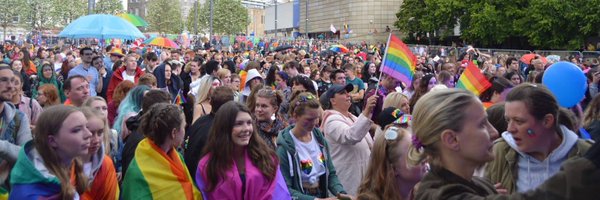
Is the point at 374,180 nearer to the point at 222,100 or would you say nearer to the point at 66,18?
the point at 222,100

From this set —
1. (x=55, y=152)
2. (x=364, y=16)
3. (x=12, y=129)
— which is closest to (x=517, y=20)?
(x=364, y=16)

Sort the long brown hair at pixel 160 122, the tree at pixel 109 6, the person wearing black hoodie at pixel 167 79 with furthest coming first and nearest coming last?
the tree at pixel 109 6
the person wearing black hoodie at pixel 167 79
the long brown hair at pixel 160 122

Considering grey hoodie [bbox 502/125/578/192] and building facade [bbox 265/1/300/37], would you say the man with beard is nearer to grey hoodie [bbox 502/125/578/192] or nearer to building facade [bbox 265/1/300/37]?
grey hoodie [bbox 502/125/578/192]

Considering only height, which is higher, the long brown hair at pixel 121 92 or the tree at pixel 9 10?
the tree at pixel 9 10

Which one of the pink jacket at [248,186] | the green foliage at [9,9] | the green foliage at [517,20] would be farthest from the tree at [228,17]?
the pink jacket at [248,186]

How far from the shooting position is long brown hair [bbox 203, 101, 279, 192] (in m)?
4.77

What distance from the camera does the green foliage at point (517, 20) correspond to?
150ft

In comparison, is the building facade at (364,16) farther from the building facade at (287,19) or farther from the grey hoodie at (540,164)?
the grey hoodie at (540,164)

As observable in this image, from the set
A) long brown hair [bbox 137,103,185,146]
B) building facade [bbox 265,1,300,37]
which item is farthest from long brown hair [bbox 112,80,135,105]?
building facade [bbox 265,1,300,37]

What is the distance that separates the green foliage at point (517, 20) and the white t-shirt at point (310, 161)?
4299cm

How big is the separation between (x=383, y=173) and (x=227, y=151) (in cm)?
122

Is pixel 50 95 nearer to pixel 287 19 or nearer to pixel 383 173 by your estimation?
pixel 383 173

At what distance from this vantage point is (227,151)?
4789mm

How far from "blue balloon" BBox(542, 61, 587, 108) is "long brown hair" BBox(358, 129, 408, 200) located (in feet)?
9.12
